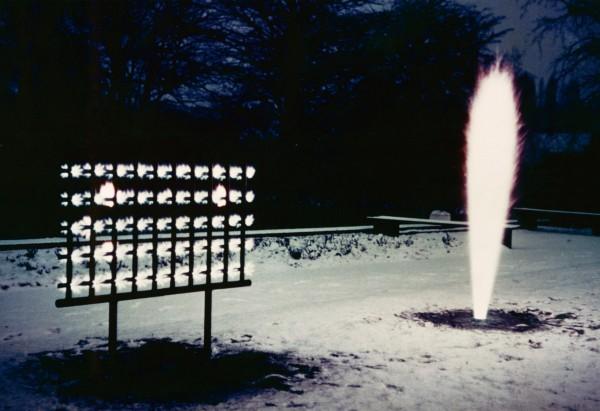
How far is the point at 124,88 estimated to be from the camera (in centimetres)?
1962

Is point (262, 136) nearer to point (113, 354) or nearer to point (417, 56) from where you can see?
point (417, 56)

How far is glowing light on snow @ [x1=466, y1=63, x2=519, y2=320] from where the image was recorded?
1773cm

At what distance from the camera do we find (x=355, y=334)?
704 cm

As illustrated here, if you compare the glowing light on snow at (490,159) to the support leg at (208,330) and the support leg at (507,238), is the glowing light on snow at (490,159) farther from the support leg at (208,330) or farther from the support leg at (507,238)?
the support leg at (208,330)

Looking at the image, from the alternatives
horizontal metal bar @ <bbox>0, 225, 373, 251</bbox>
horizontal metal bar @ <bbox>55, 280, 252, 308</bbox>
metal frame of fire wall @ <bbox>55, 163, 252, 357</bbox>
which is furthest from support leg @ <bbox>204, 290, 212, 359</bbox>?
horizontal metal bar @ <bbox>0, 225, 373, 251</bbox>

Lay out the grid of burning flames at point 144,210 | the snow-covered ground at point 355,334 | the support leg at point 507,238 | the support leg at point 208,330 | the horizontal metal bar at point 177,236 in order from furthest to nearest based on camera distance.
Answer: the support leg at point 507,238
the horizontal metal bar at point 177,236
the support leg at point 208,330
the grid of burning flames at point 144,210
the snow-covered ground at point 355,334

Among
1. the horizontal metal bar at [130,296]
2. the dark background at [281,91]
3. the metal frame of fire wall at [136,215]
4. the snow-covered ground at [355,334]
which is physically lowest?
the snow-covered ground at [355,334]

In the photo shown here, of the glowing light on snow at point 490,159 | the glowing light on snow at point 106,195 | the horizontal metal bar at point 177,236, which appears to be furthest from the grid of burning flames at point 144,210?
the glowing light on snow at point 490,159

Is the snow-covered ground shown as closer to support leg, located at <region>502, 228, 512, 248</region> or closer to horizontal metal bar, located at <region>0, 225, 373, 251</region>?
horizontal metal bar, located at <region>0, 225, 373, 251</region>

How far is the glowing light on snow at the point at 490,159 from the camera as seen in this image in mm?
17731

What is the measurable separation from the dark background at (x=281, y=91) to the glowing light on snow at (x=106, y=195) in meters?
11.0

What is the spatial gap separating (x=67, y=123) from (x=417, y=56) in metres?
13.9

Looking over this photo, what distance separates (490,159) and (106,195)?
25.2 metres

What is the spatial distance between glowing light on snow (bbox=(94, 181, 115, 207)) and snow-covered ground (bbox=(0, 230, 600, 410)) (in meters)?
1.58
